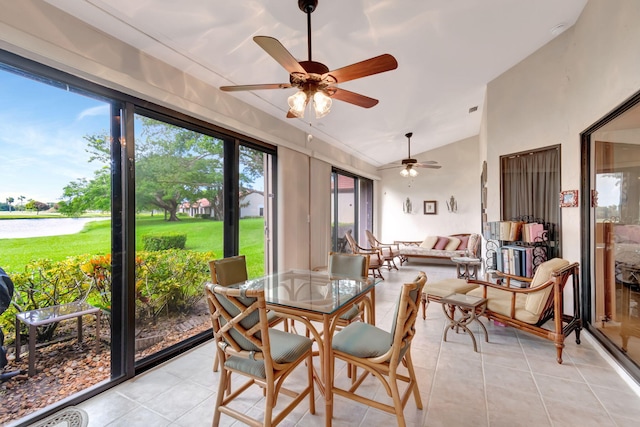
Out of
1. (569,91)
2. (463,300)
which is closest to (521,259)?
(463,300)

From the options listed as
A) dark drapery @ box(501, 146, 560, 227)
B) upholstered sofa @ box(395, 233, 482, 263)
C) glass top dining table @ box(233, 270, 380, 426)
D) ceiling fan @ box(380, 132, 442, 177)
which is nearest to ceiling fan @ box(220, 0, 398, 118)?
glass top dining table @ box(233, 270, 380, 426)

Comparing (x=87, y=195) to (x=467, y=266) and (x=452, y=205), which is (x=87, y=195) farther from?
(x=452, y=205)

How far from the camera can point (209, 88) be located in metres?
2.84

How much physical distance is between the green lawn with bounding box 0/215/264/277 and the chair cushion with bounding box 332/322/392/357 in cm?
187

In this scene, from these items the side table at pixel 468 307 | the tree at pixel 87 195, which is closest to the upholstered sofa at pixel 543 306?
the side table at pixel 468 307

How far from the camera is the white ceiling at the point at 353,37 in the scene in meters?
1.99

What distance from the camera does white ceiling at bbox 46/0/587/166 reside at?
78.5 inches

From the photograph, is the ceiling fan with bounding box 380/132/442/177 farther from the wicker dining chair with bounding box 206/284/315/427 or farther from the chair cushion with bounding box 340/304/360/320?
the wicker dining chair with bounding box 206/284/315/427

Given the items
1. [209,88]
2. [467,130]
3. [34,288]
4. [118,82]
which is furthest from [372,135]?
[34,288]

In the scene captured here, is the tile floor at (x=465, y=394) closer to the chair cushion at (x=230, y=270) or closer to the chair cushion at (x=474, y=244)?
the chair cushion at (x=230, y=270)

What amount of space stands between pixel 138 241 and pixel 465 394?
9.40 feet

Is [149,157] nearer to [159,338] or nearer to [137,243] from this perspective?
[137,243]

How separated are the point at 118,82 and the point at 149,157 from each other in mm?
656

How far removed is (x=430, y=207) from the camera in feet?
25.4
